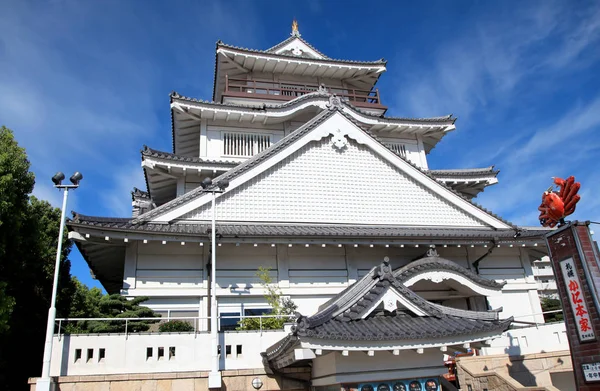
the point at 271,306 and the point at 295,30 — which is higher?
the point at 295,30

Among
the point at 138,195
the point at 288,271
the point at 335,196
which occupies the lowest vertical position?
the point at 288,271

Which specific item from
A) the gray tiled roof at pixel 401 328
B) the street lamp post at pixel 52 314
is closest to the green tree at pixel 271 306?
the gray tiled roof at pixel 401 328

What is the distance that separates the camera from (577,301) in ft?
32.3

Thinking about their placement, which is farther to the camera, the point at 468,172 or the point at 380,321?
the point at 468,172

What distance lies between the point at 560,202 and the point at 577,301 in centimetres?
223

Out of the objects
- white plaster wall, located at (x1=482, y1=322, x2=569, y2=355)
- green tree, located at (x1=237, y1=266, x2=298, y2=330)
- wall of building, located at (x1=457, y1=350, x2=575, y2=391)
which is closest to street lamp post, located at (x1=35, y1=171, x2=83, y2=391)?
green tree, located at (x1=237, y1=266, x2=298, y2=330)

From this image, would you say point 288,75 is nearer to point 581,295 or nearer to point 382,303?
point 382,303

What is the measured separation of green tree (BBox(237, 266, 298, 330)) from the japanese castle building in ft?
0.90

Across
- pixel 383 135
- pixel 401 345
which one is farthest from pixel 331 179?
pixel 401 345

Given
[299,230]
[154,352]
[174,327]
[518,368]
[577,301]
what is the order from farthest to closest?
1. [299,230]
2. [518,368]
3. [174,327]
4. [154,352]
5. [577,301]

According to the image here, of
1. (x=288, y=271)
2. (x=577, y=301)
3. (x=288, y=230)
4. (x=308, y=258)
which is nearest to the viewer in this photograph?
(x=577, y=301)

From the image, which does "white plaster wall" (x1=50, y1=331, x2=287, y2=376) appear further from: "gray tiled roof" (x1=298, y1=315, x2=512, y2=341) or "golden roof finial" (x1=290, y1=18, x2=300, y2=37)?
"golden roof finial" (x1=290, y1=18, x2=300, y2=37)

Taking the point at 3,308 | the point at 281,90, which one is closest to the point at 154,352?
the point at 3,308

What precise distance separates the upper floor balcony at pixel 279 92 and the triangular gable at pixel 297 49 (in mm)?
2307
